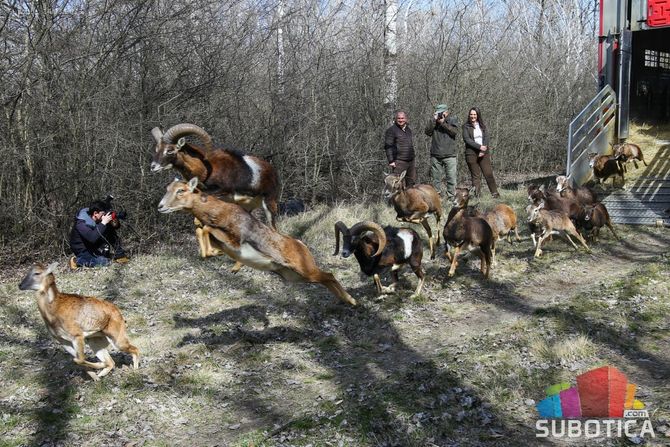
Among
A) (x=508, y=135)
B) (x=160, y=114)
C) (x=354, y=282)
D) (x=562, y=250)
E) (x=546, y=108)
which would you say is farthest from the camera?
(x=546, y=108)

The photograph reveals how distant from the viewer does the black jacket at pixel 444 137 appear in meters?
15.9

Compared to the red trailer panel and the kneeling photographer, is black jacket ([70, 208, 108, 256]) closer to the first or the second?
the kneeling photographer

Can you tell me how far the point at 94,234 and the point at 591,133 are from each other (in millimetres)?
10814

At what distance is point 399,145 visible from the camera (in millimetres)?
15234

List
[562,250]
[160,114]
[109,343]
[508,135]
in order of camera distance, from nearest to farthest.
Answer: [109,343]
[562,250]
[160,114]
[508,135]

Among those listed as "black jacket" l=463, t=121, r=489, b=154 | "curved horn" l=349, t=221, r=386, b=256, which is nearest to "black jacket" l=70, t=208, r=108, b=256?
"curved horn" l=349, t=221, r=386, b=256

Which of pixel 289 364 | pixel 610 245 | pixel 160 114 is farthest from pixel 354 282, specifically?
pixel 160 114

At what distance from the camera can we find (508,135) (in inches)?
941

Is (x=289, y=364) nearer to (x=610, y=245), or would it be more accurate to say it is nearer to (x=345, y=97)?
(x=610, y=245)

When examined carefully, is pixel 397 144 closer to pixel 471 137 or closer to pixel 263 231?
pixel 471 137

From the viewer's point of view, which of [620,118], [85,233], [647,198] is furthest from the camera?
[620,118]

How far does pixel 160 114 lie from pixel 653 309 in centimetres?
1032

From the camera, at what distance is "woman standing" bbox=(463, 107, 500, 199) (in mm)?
16547

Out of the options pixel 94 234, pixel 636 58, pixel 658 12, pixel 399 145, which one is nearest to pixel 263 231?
pixel 94 234
